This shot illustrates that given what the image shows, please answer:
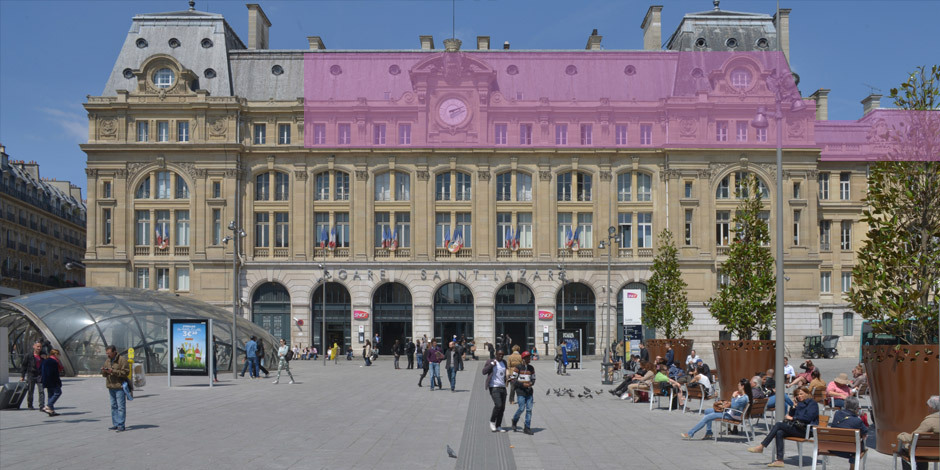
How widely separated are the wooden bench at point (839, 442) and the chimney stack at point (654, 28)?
62.2 m

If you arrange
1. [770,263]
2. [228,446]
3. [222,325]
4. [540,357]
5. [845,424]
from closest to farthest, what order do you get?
[845,424]
[228,446]
[770,263]
[222,325]
[540,357]

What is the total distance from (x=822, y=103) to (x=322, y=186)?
1756 inches

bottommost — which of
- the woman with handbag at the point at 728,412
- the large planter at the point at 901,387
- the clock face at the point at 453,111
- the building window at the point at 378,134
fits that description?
the woman with handbag at the point at 728,412

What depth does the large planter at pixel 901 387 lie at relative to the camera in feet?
58.8

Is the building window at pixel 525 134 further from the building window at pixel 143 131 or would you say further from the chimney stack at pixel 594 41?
the building window at pixel 143 131

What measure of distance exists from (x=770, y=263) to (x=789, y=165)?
4029cm

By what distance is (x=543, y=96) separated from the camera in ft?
228

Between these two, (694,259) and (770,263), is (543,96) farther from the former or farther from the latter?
(770,263)

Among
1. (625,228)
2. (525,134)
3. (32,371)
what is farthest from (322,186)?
(32,371)

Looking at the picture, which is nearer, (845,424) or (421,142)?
(845,424)

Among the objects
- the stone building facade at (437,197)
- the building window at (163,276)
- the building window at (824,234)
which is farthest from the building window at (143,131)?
the building window at (824,234)

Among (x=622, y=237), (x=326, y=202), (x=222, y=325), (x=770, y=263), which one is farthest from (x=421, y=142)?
(x=770, y=263)

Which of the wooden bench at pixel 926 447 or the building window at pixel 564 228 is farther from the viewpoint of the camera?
the building window at pixel 564 228

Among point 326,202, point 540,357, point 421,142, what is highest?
point 421,142
